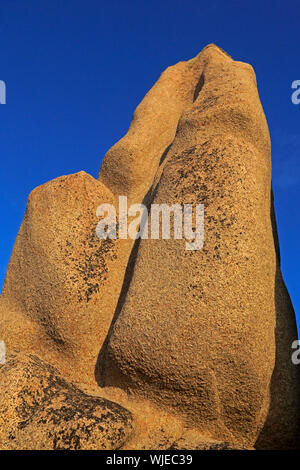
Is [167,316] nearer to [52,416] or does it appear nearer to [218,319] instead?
[218,319]

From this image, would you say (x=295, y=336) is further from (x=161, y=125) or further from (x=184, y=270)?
(x=161, y=125)

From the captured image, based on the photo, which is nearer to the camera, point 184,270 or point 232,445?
point 232,445

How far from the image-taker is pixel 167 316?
392 centimetres

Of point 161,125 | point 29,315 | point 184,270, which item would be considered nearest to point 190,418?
point 184,270

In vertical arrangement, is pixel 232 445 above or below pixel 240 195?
below

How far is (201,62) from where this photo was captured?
723 cm

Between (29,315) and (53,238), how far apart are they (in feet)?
3.09
